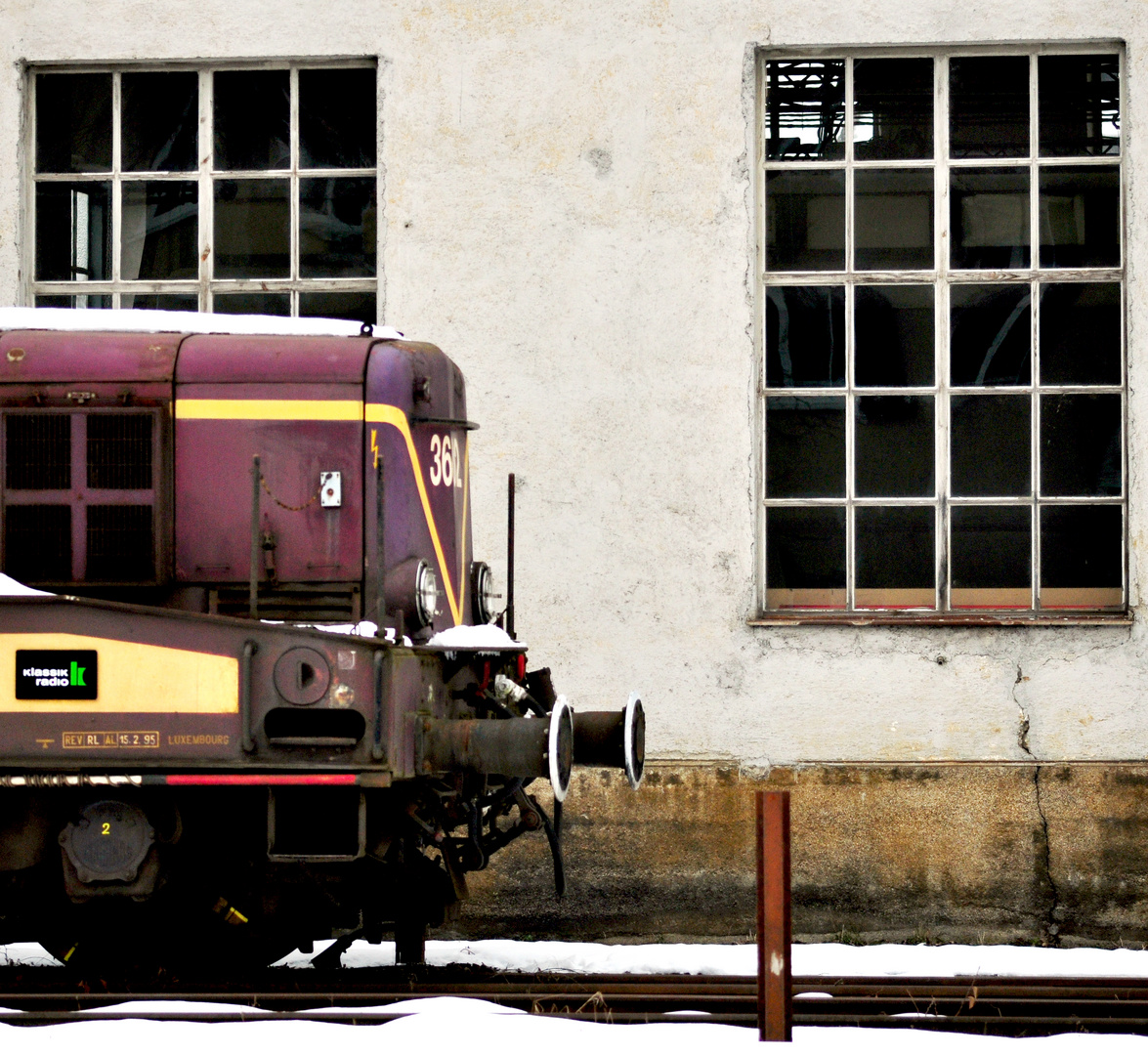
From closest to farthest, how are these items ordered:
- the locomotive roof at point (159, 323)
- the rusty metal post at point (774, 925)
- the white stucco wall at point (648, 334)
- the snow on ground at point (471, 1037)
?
the snow on ground at point (471, 1037) → the rusty metal post at point (774, 925) → the locomotive roof at point (159, 323) → the white stucco wall at point (648, 334)

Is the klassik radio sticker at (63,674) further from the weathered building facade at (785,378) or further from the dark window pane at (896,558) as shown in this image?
the dark window pane at (896,558)

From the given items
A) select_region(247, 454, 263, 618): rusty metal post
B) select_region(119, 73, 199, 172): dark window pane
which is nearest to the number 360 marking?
select_region(247, 454, 263, 618): rusty metal post

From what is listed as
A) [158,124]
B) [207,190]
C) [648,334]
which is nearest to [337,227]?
[207,190]

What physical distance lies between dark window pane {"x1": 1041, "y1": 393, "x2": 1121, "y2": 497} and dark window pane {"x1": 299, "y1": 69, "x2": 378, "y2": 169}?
3.89 m

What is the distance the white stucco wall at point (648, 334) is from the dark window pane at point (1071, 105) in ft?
0.69

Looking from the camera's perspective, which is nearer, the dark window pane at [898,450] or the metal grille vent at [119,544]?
the metal grille vent at [119,544]

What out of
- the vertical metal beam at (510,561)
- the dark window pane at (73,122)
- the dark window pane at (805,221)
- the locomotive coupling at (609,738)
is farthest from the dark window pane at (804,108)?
the locomotive coupling at (609,738)

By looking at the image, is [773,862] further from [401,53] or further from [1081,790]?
[401,53]

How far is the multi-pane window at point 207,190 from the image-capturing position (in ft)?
30.6

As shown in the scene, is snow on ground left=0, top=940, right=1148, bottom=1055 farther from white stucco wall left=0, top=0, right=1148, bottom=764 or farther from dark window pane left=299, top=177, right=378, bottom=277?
dark window pane left=299, top=177, right=378, bottom=277

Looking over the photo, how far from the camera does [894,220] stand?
29.9ft

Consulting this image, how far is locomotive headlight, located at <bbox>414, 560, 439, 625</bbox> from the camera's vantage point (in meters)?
6.51

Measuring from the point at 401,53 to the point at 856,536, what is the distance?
11.4ft

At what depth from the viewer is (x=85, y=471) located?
21.5ft
